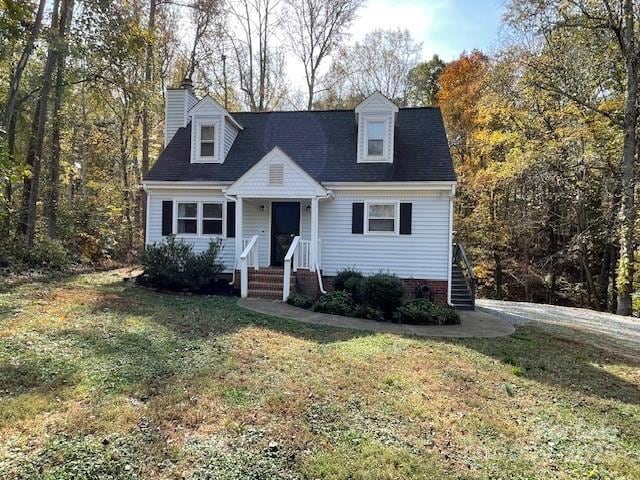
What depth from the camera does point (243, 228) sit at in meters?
13.2

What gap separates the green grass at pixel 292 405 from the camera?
3.49m

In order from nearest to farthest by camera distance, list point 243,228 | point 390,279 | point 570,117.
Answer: point 390,279, point 243,228, point 570,117

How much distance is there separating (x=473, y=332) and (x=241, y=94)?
75.7 ft

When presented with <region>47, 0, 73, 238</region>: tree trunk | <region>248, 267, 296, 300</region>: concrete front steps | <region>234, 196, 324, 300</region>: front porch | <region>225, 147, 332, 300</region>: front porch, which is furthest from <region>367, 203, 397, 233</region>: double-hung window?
<region>47, 0, 73, 238</region>: tree trunk

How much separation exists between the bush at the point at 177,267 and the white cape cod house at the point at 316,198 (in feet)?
3.12

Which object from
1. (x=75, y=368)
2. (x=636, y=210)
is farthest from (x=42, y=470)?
(x=636, y=210)

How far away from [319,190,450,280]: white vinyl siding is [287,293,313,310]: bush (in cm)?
208

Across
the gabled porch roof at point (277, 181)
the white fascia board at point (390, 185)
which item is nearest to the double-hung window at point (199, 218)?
the gabled porch roof at point (277, 181)

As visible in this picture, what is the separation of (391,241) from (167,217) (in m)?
6.91

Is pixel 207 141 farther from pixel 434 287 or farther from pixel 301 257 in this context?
pixel 434 287

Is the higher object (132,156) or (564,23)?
(564,23)

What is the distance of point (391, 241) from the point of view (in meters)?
12.3

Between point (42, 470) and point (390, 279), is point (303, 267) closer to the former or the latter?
point (390, 279)

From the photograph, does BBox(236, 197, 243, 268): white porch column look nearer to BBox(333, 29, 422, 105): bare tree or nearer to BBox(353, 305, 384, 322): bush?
BBox(353, 305, 384, 322): bush
